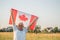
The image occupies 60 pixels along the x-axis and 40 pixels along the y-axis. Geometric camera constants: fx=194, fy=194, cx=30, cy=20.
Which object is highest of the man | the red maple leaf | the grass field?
the red maple leaf

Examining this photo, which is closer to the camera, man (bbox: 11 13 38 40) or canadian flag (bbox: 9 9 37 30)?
man (bbox: 11 13 38 40)

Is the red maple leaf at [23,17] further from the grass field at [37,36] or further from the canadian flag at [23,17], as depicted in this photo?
the grass field at [37,36]

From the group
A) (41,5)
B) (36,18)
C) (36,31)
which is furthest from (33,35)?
(41,5)

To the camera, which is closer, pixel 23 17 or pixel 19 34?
pixel 19 34

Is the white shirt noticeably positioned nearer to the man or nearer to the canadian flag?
the man

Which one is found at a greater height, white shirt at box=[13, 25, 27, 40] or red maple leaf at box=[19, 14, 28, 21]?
red maple leaf at box=[19, 14, 28, 21]

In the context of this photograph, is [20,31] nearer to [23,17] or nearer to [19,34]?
[19,34]

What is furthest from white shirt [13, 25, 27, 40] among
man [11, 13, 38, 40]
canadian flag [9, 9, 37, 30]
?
canadian flag [9, 9, 37, 30]

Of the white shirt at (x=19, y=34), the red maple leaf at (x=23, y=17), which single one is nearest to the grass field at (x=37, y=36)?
the white shirt at (x=19, y=34)

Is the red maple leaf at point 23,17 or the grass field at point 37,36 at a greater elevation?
the red maple leaf at point 23,17

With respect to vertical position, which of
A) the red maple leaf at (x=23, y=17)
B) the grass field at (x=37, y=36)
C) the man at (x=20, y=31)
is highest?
the red maple leaf at (x=23, y=17)

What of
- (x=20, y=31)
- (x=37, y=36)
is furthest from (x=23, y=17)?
(x=37, y=36)

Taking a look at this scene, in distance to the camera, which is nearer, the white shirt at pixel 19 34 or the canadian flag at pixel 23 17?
the white shirt at pixel 19 34

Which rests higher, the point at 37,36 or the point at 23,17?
the point at 23,17
